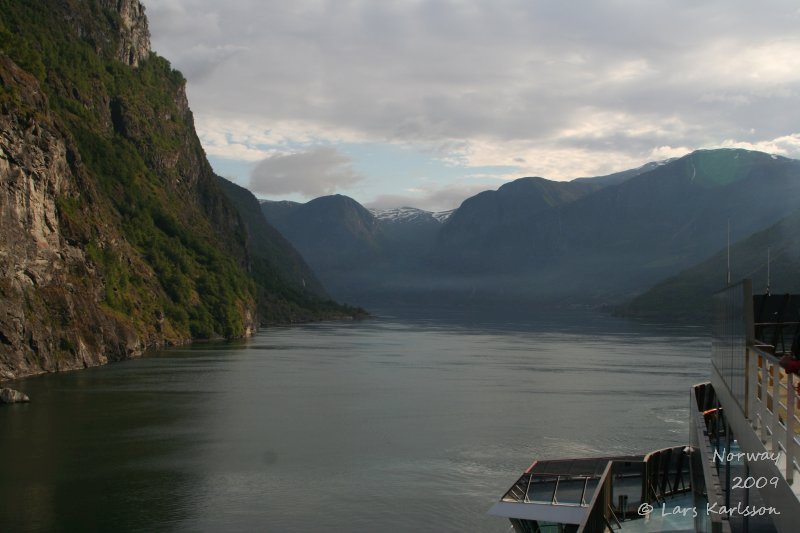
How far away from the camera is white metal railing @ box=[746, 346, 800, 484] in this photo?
10.4m

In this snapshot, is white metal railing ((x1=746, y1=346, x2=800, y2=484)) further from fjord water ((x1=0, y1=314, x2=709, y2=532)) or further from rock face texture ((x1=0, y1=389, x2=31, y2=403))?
rock face texture ((x1=0, y1=389, x2=31, y2=403))

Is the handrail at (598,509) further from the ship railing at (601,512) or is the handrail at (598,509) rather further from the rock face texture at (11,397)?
the rock face texture at (11,397)

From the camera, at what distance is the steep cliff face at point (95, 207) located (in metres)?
89.0

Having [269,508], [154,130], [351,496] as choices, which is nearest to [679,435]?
[351,496]

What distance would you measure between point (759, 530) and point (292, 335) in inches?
6383

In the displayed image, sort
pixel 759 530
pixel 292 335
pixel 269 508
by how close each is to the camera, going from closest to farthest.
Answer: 1. pixel 759 530
2. pixel 269 508
3. pixel 292 335

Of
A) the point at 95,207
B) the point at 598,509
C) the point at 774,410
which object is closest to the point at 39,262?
the point at 95,207

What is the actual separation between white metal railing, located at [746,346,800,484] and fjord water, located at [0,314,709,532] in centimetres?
2347

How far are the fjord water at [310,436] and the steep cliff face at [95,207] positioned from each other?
7873 mm

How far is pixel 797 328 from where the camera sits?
22.7 meters

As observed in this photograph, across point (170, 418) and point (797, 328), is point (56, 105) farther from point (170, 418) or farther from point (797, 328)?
point (797, 328)

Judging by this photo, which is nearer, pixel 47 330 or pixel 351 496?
pixel 351 496

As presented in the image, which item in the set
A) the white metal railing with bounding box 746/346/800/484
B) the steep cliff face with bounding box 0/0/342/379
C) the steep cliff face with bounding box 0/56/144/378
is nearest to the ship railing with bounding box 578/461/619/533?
the white metal railing with bounding box 746/346/800/484

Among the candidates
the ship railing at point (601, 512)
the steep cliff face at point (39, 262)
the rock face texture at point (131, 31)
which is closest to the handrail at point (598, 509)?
the ship railing at point (601, 512)
